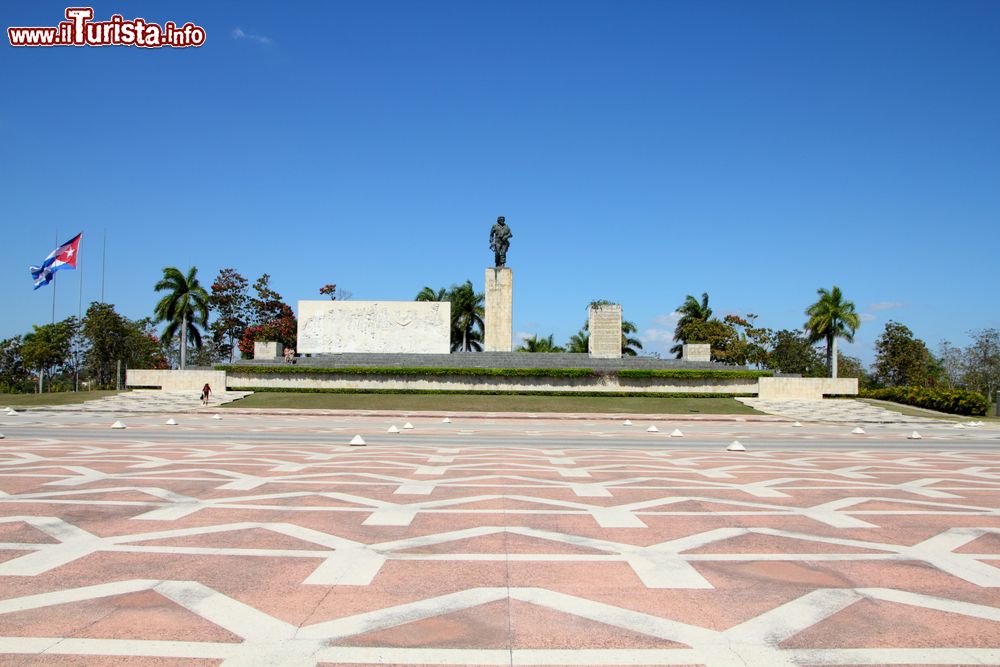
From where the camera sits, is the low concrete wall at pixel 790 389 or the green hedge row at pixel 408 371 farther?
the low concrete wall at pixel 790 389

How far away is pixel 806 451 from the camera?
16.1 metres

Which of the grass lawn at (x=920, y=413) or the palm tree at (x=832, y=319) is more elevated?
the palm tree at (x=832, y=319)

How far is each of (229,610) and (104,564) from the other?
67.8 inches

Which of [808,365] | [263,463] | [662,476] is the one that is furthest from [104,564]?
[808,365]

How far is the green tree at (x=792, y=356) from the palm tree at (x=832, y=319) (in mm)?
9057

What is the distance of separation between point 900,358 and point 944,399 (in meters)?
19.4

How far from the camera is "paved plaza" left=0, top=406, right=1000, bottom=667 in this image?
393 centimetres

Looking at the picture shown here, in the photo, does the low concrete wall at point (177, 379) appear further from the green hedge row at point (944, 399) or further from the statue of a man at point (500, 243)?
the green hedge row at point (944, 399)

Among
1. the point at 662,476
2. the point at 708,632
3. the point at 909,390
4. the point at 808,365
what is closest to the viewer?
the point at 708,632

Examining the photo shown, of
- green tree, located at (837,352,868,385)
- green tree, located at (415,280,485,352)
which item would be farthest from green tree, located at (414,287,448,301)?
green tree, located at (837,352,868,385)

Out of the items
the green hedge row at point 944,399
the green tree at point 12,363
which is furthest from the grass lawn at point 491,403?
the green tree at point 12,363

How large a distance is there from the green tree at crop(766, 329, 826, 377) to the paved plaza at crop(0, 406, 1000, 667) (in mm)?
48875

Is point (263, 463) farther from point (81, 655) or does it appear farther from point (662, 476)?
point (81, 655)

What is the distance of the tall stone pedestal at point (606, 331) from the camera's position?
144ft
